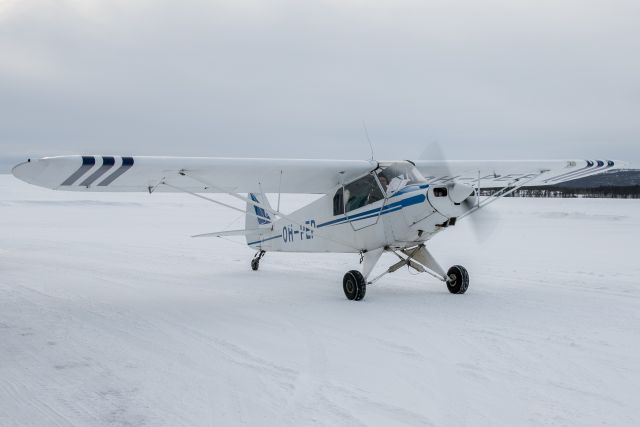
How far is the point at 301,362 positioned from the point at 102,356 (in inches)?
76.3

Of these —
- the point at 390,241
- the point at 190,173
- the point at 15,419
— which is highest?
the point at 190,173

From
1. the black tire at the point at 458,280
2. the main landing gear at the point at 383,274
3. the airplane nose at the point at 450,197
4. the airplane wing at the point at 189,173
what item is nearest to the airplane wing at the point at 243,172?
the airplane wing at the point at 189,173

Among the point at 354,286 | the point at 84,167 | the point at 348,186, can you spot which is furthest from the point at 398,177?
the point at 84,167

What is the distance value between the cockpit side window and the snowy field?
154cm

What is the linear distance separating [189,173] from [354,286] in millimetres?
3115

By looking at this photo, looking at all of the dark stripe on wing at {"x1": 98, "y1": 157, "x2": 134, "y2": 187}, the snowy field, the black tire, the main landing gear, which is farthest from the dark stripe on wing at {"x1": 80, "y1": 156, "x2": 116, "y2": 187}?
the black tire

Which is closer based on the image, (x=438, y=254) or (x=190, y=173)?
(x=190, y=173)

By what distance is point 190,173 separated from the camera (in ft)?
30.6

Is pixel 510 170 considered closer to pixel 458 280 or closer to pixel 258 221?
pixel 458 280

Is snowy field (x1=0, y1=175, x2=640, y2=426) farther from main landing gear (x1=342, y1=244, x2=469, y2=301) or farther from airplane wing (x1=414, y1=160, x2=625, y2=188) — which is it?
airplane wing (x1=414, y1=160, x2=625, y2=188)

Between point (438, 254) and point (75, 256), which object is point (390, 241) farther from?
point (75, 256)

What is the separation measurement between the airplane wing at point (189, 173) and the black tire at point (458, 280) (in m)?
2.21

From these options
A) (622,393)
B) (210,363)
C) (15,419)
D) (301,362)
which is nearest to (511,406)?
(622,393)

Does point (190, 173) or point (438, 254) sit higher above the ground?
point (190, 173)
